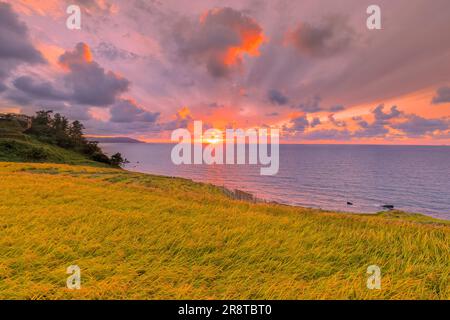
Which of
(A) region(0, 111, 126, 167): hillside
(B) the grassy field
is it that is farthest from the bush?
(B) the grassy field

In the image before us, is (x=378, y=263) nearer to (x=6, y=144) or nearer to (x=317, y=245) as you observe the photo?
(x=317, y=245)

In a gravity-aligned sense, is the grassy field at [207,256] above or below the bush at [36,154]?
below

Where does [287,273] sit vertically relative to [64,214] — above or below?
below

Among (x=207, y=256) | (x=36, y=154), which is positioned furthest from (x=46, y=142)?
(x=207, y=256)

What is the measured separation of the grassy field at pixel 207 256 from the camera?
3.41 metres


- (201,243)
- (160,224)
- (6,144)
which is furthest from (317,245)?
(6,144)

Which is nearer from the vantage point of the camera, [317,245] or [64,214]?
[317,245]

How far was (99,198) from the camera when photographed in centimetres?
945

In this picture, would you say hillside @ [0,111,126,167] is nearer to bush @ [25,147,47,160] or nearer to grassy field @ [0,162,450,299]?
bush @ [25,147,47,160]

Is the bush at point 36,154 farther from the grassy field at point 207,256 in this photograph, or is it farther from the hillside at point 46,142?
the grassy field at point 207,256

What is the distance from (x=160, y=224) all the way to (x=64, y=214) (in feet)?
10.9

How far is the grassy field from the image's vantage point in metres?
3.41

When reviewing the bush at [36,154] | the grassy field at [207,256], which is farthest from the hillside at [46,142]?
the grassy field at [207,256]
